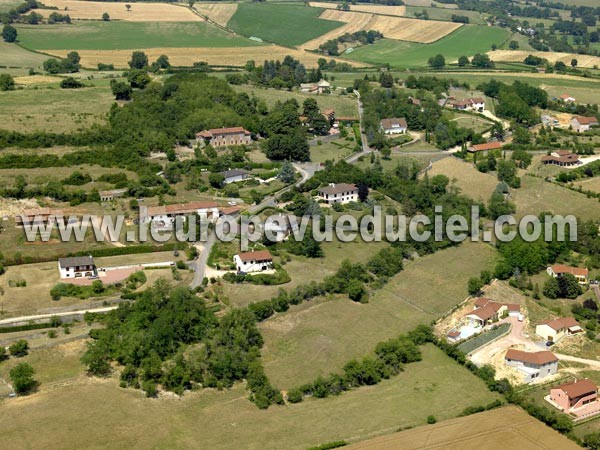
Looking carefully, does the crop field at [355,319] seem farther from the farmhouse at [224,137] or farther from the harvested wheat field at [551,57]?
the harvested wheat field at [551,57]

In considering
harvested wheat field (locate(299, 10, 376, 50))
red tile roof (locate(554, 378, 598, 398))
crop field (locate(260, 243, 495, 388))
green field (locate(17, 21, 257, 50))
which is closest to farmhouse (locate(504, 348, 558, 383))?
red tile roof (locate(554, 378, 598, 398))

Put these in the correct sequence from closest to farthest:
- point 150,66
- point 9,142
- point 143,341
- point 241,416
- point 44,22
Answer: point 241,416, point 143,341, point 9,142, point 150,66, point 44,22

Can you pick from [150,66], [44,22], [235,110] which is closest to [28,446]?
[235,110]

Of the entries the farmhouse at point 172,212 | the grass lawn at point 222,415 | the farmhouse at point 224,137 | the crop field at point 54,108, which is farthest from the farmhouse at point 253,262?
the crop field at point 54,108

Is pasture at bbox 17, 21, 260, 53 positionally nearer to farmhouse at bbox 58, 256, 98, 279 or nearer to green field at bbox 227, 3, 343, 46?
green field at bbox 227, 3, 343, 46

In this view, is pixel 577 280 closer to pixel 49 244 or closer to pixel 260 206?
pixel 260 206

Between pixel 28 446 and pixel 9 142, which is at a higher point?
pixel 9 142
